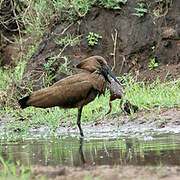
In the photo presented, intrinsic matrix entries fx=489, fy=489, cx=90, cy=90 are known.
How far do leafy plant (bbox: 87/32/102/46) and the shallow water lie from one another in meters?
5.30

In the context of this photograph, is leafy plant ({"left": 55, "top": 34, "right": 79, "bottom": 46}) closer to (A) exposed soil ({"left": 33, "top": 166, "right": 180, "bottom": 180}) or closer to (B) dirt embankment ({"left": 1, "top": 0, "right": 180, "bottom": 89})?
(B) dirt embankment ({"left": 1, "top": 0, "right": 180, "bottom": 89})

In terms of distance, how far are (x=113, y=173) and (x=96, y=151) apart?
178 cm

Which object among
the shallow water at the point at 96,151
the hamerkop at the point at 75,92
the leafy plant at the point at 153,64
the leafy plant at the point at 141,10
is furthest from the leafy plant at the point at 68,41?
the shallow water at the point at 96,151

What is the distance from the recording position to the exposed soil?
3.81 m

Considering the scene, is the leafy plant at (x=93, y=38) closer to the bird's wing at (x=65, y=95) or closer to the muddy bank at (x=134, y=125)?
the muddy bank at (x=134, y=125)

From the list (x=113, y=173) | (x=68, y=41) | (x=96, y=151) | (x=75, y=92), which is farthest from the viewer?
(x=68, y=41)

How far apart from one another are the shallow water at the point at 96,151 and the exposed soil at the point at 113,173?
1.49ft

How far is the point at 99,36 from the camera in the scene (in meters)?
12.4

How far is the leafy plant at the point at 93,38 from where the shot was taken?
40.5ft

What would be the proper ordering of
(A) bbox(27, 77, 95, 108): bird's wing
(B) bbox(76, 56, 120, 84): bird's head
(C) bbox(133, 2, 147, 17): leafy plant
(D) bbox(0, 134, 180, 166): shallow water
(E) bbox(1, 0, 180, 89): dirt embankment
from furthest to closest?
(C) bbox(133, 2, 147, 17): leafy plant → (E) bbox(1, 0, 180, 89): dirt embankment → (B) bbox(76, 56, 120, 84): bird's head → (A) bbox(27, 77, 95, 108): bird's wing → (D) bbox(0, 134, 180, 166): shallow water

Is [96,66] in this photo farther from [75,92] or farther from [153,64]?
[153,64]

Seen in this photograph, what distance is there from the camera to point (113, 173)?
13.1ft

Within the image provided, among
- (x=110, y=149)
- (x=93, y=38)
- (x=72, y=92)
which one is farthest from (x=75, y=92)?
(x=93, y=38)

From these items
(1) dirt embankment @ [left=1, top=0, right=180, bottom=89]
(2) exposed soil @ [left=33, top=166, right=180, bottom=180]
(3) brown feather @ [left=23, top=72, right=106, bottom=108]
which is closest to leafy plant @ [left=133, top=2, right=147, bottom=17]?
(1) dirt embankment @ [left=1, top=0, right=180, bottom=89]
